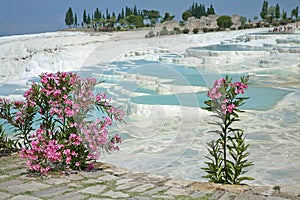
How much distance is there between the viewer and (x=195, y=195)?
2.56 m

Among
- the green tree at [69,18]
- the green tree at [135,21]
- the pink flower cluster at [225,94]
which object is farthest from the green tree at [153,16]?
the pink flower cluster at [225,94]

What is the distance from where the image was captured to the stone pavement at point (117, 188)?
2.53m

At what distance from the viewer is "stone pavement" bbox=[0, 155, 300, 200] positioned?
8.30 feet

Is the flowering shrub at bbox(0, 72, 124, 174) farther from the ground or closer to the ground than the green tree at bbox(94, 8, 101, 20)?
closer to the ground

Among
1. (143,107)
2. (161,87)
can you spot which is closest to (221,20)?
(161,87)

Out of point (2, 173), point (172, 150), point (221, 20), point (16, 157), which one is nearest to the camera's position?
point (2, 173)

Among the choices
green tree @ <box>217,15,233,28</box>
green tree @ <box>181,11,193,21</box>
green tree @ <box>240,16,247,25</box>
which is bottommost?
green tree @ <box>217,15,233,28</box>

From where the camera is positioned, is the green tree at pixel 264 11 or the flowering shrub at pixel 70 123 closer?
the flowering shrub at pixel 70 123

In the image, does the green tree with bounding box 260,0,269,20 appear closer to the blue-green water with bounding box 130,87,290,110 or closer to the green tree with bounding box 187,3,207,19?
the green tree with bounding box 187,3,207,19

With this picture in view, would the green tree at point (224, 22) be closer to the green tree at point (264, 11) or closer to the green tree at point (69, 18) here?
the green tree at point (264, 11)

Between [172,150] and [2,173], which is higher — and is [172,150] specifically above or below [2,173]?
below

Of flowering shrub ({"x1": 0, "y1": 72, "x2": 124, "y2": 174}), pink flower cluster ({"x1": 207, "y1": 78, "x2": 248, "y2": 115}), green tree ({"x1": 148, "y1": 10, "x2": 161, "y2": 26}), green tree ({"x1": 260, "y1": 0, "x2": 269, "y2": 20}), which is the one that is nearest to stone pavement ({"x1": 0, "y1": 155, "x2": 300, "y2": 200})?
flowering shrub ({"x1": 0, "y1": 72, "x2": 124, "y2": 174})

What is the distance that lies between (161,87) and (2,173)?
7.54m

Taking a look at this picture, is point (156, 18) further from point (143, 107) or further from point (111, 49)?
point (143, 107)
